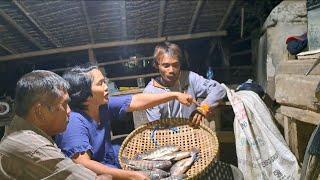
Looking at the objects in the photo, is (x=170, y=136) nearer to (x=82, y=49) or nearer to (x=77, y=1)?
(x=77, y=1)

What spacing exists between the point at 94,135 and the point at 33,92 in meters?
1.25

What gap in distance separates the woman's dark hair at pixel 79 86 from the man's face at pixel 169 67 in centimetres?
123

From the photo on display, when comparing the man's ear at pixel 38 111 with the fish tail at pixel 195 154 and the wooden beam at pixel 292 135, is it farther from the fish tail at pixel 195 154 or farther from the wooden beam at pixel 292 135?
the wooden beam at pixel 292 135

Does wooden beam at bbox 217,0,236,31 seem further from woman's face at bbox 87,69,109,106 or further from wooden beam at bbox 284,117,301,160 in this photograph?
woman's face at bbox 87,69,109,106

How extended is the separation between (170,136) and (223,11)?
4689mm

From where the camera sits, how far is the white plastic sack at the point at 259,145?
146 inches

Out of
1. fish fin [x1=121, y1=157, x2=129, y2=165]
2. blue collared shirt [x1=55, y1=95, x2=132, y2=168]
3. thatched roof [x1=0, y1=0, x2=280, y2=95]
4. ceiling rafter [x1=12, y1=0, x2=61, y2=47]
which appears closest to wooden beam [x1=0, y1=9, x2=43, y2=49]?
thatched roof [x1=0, y1=0, x2=280, y2=95]

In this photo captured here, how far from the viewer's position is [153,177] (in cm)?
309

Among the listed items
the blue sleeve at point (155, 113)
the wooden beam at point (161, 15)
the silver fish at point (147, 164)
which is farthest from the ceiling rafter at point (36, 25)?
the silver fish at point (147, 164)

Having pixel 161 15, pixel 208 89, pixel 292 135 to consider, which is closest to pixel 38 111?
pixel 208 89

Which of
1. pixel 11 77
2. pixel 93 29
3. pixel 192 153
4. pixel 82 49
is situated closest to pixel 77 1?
pixel 93 29

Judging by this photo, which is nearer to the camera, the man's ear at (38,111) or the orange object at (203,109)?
the man's ear at (38,111)

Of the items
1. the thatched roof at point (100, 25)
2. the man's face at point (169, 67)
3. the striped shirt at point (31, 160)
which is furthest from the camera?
the thatched roof at point (100, 25)

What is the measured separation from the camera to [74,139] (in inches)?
119
